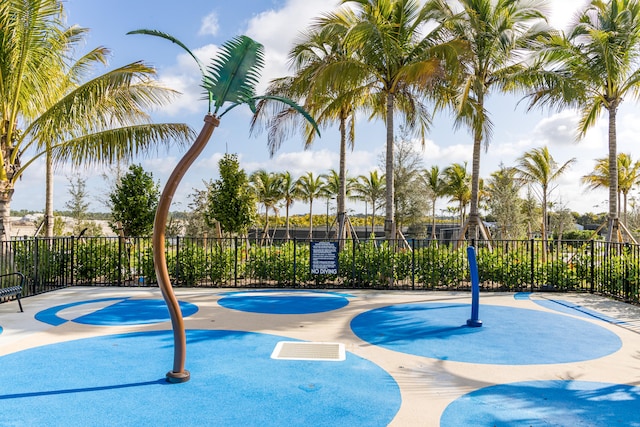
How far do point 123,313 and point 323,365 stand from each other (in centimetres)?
489

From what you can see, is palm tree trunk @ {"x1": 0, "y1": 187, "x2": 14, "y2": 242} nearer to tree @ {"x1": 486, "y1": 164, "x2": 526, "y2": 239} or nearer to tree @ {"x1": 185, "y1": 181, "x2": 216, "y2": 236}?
tree @ {"x1": 185, "y1": 181, "x2": 216, "y2": 236}

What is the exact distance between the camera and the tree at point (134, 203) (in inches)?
505

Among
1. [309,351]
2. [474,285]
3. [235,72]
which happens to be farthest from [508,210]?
[235,72]

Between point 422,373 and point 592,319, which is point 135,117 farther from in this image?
point 592,319

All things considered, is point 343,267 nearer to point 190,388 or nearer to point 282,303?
point 282,303

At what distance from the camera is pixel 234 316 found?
26.7ft

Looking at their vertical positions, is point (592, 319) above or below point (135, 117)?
below

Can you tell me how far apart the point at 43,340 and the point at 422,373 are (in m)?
5.61

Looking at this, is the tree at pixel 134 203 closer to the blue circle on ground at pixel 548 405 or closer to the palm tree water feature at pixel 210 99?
the palm tree water feature at pixel 210 99

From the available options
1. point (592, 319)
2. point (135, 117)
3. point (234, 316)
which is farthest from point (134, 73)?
point (592, 319)

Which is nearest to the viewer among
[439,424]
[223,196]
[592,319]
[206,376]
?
[439,424]

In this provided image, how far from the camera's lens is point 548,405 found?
4.21 metres

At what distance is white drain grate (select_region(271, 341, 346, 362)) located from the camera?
222 inches

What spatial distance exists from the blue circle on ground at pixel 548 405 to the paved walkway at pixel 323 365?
2cm
